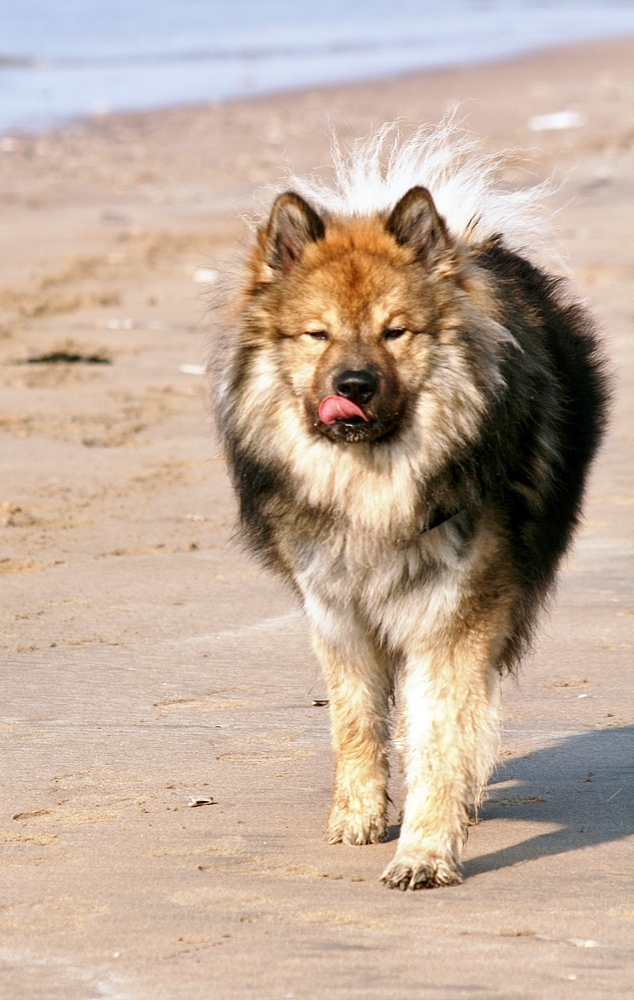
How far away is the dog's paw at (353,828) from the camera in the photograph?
361 centimetres

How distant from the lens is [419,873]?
330 centimetres

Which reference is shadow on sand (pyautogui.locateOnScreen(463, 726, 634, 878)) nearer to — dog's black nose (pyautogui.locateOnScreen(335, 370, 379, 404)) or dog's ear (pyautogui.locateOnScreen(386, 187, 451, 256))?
dog's black nose (pyautogui.locateOnScreen(335, 370, 379, 404))

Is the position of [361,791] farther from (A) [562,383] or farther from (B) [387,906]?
(A) [562,383]

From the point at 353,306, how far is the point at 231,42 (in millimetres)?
40268

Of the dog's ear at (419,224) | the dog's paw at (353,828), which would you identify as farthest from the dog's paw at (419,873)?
the dog's ear at (419,224)

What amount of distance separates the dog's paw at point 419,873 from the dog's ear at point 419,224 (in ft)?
4.93

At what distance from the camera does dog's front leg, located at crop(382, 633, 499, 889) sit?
11.1ft

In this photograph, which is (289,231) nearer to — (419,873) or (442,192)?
(442,192)

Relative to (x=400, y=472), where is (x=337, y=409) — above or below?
above

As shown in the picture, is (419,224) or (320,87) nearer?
(419,224)

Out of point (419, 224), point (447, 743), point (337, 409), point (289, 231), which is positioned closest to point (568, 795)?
point (447, 743)

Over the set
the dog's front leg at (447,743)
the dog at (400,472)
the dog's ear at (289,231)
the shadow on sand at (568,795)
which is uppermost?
the dog's ear at (289,231)

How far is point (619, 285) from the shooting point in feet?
33.8

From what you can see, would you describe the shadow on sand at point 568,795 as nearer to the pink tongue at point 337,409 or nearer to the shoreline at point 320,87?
the pink tongue at point 337,409
